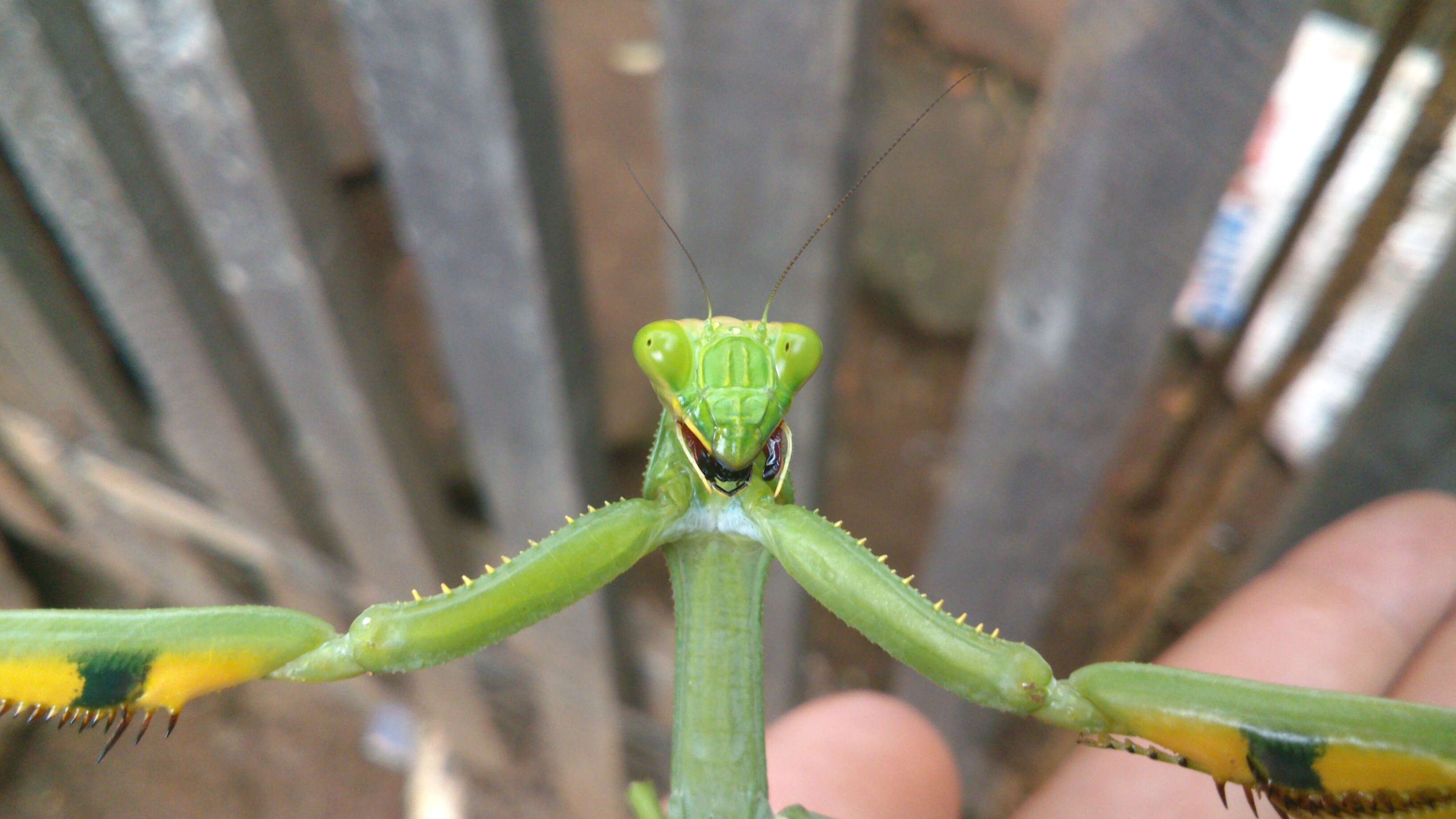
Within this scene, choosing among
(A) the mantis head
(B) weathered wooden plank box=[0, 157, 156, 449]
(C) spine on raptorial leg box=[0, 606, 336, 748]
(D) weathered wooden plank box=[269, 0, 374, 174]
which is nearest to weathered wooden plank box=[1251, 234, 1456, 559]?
(A) the mantis head

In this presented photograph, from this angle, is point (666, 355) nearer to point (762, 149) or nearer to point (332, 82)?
point (762, 149)

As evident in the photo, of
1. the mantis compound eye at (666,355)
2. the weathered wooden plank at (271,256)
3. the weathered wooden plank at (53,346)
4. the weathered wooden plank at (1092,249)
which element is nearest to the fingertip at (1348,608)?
the weathered wooden plank at (1092,249)

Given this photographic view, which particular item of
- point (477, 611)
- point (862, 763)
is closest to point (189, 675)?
point (477, 611)

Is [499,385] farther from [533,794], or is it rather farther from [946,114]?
[946,114]

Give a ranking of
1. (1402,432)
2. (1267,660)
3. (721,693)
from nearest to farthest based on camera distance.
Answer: (721,693) < (1402,432) < (1267,660)

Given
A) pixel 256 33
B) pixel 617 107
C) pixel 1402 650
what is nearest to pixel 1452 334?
pixel 1402 650

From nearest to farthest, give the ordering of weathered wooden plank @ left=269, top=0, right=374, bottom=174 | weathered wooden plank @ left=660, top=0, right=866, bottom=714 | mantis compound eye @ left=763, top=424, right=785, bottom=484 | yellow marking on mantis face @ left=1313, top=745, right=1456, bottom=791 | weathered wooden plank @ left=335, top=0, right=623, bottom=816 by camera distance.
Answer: yellow marking on mantis face @ left=1313, top=745, right=1456, bottom=791 → mantis compound eye @ left=763, top=424, right=785, bottom=484 → weathered wooden plank @ left=660, top=0, right=866, bottom=714 → weathered wooden plank @ left=335, top=0, right=623, bottom=816 → weathered wooden plank @ left=269, top=0, right=374, bottom=174

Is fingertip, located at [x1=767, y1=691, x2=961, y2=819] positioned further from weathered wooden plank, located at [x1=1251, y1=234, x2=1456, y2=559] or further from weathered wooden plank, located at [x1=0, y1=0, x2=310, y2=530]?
weathered wooden plank, located at [x1=0, y1=0, x2=310, y2=530]
